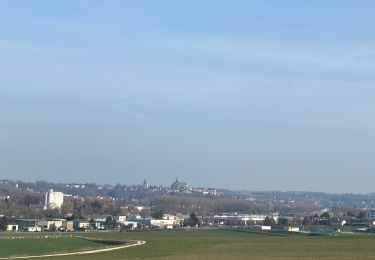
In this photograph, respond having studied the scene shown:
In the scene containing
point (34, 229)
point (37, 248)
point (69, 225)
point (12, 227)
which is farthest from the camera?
point (69, 225)

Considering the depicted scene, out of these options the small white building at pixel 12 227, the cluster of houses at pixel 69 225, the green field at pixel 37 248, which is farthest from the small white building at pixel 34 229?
the green field at pixel 37 248

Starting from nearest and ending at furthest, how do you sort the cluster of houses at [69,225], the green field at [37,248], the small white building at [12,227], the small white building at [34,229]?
the green field at [37,248] → the small white building at [34,229] → the small white building at [12,227] → the cluster of houses at [69,225]

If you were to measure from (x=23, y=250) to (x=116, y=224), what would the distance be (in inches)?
3160

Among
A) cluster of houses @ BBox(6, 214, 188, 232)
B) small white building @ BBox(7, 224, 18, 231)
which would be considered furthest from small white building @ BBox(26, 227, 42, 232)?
small white building @ BBox(7, 224, 18, 231)

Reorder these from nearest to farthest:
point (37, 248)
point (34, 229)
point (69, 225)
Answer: point (37, 248)
point (34, 229)
point (69, 225)

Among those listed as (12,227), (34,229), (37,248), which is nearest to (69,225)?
(34,229)

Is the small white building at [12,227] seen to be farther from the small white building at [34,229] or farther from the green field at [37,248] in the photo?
the green field at [37,248]

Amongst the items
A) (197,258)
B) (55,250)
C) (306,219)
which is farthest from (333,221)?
(197,258)

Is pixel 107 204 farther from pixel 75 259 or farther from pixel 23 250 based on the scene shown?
pixel 75 259

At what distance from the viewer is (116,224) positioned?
142375 millimetres

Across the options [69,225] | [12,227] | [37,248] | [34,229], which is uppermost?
[69,225]

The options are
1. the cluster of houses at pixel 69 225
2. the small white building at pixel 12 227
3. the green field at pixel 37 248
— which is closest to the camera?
the green field at pixel 37 248

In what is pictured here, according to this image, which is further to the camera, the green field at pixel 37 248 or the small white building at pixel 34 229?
the small white building at pixel 34 229

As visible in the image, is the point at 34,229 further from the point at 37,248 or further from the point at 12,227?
the point at 37,248
